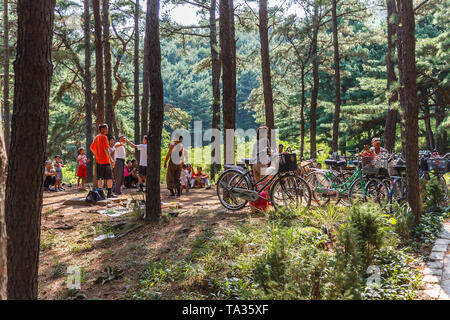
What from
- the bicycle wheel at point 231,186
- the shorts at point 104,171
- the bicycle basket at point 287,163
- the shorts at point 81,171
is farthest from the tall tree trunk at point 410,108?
the shorts at point 81,171

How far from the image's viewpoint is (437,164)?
34.1 ft

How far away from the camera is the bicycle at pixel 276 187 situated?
307 inches

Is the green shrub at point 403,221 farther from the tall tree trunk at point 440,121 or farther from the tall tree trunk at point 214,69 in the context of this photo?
the tall tree trunk at point 440,121

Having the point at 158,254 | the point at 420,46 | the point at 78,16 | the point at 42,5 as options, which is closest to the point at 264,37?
the point at 420,46

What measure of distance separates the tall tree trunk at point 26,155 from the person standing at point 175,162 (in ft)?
23.8

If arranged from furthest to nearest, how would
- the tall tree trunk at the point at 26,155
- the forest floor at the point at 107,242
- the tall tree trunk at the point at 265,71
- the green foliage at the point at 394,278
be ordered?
1. the tall tree trunk at the point at 265,71
2. the forest floor at the point at 107,242
3. the green foliage at the point at 394,278
4. the tall tree trunk at the point at 26,155

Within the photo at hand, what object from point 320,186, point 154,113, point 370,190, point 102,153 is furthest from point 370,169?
point 102,153

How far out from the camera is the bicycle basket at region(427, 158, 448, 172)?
1040 centimetres

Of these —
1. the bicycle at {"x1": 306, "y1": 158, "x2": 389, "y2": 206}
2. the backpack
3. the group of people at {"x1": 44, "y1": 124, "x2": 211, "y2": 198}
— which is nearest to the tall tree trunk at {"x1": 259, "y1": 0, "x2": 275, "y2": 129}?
the group of people at {"x1": 44, "y1": 124, "x2": 211, "y2": 198}

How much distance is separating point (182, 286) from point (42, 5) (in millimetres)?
3545

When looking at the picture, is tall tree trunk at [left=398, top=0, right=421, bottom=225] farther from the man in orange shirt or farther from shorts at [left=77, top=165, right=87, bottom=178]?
shorts at [left=77, top=165, right=87, bottom=178]

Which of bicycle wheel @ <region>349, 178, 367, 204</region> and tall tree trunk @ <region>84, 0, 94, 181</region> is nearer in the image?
bicycle wheel @ <region>349, 178, 367, 204</region>

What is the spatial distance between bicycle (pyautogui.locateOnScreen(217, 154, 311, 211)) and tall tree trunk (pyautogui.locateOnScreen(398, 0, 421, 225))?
1.93 meters
